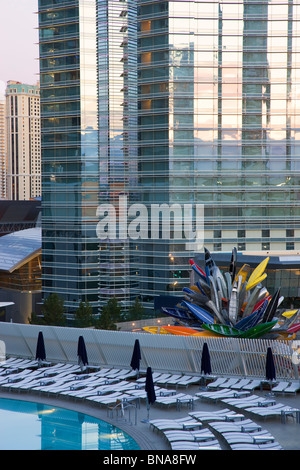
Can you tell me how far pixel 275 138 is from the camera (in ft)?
178

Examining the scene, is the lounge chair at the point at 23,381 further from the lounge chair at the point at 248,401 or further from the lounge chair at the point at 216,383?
the lounge chair at the point at 248,401

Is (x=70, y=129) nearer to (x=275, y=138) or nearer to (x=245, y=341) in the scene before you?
(x=275, y=138)

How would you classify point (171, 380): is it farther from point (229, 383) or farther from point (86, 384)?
point (86, 384)

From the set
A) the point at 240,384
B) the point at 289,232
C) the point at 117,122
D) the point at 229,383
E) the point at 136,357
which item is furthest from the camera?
the point at 117,122

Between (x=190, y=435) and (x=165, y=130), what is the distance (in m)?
37.7

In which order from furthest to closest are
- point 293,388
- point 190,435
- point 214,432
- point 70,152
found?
point 70,152 < point 293,388 < point 214,432 < point 190,435

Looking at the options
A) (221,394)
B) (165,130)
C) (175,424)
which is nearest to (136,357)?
(221,394)

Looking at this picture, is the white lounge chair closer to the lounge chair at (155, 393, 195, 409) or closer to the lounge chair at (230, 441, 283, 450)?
the lounge chair at (155, 393, 195, 409)

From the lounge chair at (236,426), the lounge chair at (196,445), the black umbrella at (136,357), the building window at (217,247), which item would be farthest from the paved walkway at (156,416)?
the building window at (217,247)

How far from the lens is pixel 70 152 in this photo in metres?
55.2

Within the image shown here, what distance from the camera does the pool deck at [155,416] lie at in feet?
61.7
